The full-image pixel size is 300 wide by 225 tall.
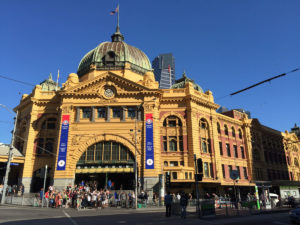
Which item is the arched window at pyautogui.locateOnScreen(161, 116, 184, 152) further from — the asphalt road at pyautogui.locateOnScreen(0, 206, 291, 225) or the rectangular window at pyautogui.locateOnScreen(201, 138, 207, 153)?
the asphalt road at pyautogui.locateOnScreen(0, 206, 291, 225)

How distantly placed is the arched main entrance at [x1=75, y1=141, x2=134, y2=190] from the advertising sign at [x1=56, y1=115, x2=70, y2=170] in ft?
6.88

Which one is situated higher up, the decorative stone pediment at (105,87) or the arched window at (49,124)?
the decorative stone pediment at (105,87)

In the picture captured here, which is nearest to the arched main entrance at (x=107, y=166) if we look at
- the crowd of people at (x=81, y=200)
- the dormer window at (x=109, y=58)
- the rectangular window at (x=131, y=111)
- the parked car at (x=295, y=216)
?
the rectangular window at (x=131, y=111)

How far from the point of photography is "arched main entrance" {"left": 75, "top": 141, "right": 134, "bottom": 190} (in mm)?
34188

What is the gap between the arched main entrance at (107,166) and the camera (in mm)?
34188

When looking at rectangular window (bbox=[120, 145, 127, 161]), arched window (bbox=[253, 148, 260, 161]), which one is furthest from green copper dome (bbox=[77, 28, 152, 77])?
arched window (bbox=[253, 148, 260, 161])

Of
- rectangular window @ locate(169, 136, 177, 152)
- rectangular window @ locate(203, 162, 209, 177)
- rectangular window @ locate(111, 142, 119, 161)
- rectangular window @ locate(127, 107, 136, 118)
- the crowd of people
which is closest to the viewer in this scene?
the crowd of people

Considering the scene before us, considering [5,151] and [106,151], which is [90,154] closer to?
[106,151]

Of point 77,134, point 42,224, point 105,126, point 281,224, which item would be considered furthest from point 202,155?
point 42,224

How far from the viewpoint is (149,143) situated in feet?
115

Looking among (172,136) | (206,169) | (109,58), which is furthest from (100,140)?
(206,169)

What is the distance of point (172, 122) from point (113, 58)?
55.5ft

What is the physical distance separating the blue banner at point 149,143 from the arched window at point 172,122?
4.61m

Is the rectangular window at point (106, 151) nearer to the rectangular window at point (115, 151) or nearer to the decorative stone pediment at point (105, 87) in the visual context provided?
the rectangular window at point (115, 151)
